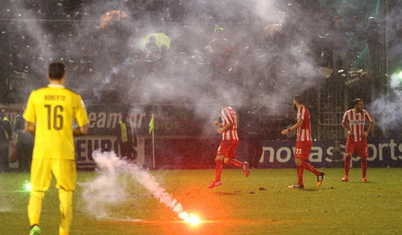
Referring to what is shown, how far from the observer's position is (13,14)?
91.4 ft

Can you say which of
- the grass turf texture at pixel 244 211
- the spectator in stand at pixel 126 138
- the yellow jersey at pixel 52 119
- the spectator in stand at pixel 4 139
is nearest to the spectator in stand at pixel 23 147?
the spectator in stand at pixel 4 139

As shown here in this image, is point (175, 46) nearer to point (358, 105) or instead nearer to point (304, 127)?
point (358, 105)

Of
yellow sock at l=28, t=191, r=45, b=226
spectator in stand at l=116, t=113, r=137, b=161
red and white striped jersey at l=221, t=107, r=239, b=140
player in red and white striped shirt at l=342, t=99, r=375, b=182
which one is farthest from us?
spectator in stand at l=116, t=113, r=137, b=161

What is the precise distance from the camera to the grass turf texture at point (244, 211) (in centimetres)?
880

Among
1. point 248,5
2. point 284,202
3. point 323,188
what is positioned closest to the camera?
point 284,202

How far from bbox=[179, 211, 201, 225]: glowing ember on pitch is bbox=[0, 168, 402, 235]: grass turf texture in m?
0.12

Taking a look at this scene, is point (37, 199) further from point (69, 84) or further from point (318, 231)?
point (69, 84)

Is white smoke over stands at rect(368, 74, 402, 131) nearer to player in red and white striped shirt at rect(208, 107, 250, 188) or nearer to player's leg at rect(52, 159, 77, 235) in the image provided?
player in red and white striped shirt at rect(208, 107, 250, 188)

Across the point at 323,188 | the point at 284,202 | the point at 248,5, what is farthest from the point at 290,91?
the point at 284,202

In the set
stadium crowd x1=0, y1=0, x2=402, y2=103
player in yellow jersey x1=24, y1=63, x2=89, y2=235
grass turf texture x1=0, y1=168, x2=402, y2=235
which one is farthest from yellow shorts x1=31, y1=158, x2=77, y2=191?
stadium crowd x1=0, y1=0, x2=402, y2=103

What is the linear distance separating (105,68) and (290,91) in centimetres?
708

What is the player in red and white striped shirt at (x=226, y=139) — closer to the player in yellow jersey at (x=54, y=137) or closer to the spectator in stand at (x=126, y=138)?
the player in yellow jersey at (x=54, y=137)

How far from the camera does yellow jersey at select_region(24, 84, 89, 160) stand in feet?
24.2

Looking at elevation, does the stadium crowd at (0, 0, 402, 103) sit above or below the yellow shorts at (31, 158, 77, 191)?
above
